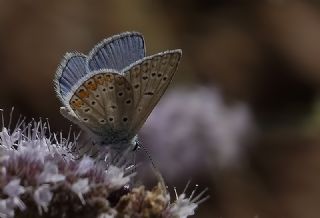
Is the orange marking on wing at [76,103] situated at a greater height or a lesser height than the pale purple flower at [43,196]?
greater

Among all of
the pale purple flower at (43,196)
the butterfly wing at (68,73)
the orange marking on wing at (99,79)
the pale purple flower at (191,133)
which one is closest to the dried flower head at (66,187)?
the pale purple flower at (43,196)

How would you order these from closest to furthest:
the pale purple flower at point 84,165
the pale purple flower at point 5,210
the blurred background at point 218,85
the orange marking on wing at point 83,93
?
the pale purple flower at point 5,210
the pale purple flower at point 84,165
the orange marking on wing at point 83,93
the blurred background at point 218,85

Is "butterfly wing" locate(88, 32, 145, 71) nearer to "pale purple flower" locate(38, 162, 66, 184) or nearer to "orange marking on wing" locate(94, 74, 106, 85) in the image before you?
"orange marking on wing" locate(94, 74, 106, 85)

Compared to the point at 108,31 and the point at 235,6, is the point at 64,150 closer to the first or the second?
the point at 108,31

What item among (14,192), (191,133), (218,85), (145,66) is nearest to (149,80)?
(145,66)

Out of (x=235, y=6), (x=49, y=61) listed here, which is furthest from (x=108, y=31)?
(x=235, y=6)

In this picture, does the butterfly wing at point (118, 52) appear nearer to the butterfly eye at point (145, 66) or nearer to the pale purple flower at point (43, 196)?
the butterfly eye at point (145, 66)

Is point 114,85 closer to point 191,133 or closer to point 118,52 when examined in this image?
point 118,52

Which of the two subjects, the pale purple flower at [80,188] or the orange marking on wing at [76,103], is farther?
the orange marking on wing at [76,103]
